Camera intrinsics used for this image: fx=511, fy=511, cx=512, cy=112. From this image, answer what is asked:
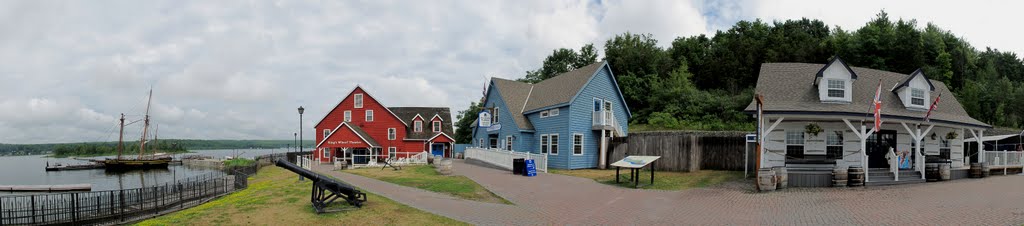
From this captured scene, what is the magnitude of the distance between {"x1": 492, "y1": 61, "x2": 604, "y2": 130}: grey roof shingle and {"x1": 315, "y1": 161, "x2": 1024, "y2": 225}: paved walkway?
37.4 feet

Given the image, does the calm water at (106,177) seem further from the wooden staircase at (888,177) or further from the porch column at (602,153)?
the wooden staircase at (888,177)

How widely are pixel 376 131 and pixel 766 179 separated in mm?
33545

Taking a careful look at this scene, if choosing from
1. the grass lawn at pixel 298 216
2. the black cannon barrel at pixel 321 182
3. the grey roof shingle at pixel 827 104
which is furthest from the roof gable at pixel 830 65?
the black cannon barrel at pixel 321 182

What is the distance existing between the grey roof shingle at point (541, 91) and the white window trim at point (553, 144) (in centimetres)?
182

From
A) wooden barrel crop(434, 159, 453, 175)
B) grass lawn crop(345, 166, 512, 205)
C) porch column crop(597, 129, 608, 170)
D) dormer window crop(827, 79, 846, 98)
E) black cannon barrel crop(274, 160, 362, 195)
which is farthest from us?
porch column crop(597, 129, 608, 170)

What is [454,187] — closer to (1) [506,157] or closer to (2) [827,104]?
(1) [506,157]

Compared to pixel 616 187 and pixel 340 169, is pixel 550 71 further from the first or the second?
pixel 616 187

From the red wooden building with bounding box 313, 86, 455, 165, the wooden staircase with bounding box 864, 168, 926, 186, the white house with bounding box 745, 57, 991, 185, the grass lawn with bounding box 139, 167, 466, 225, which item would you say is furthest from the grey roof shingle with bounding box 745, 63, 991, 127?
the red wooden building with bounding box 313, 86, 455, 165

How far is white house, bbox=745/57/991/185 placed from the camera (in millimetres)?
18750

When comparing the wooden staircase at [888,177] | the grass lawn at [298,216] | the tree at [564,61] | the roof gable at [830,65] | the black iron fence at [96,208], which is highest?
the tree at [564,61]

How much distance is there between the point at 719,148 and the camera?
77.4 ft

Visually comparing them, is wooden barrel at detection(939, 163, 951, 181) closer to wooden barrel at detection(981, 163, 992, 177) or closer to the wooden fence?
wooden barrel at detection(981, 163, 992, 177)

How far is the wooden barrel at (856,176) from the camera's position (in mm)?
16859

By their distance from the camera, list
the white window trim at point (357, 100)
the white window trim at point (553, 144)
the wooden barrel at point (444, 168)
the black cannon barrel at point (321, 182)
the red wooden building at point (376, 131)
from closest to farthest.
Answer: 1. the black cannon barrel at point (321, 182)
2. the wooden barrel at point (444, 168)
3. the white window trim at point (553, 144)
4. the red wooden building at point (376, 131)
5. the white window trim at point (357, 100)
